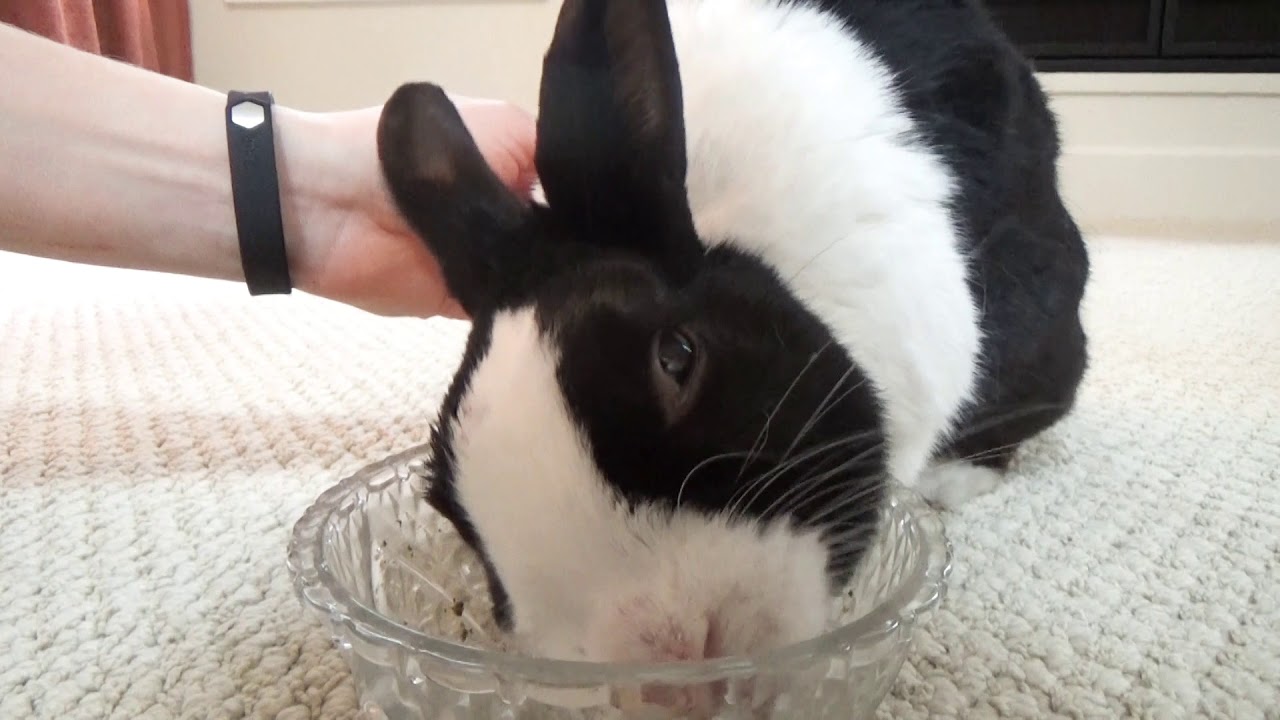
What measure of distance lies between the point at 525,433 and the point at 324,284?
62cm

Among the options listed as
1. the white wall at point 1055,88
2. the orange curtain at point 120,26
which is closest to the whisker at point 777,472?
the orange curtain at point 120,26

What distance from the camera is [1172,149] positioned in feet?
10.0

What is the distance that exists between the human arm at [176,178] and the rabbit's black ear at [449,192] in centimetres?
21

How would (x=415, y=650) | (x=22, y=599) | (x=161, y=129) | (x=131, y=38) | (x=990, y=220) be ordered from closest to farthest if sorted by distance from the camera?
(x=415, y=650)
(x=22, y=599)
(x=990, y=220)
(x=161, y=129)
(x=131, y=38)

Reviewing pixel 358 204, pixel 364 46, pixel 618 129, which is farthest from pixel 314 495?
pixel 364 46

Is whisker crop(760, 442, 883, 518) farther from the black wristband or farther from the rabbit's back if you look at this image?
the black wristband

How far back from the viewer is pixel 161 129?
105cm

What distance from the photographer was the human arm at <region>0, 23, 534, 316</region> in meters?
0.99

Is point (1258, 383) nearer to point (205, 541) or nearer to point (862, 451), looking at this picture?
point (862, 451)

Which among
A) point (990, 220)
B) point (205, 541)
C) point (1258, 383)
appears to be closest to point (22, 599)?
point (205, 541)

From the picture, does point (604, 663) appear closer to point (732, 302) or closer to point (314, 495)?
point (732, 302)

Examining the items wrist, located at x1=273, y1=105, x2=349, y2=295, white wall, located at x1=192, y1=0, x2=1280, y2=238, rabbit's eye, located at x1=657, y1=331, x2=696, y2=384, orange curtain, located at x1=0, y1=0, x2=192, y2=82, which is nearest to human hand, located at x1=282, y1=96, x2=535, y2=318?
wrist, located at x1=273, y1=105, x2=349, y2=295

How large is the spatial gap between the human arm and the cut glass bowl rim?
0.45 metres

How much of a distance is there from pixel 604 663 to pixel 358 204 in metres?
0.72
